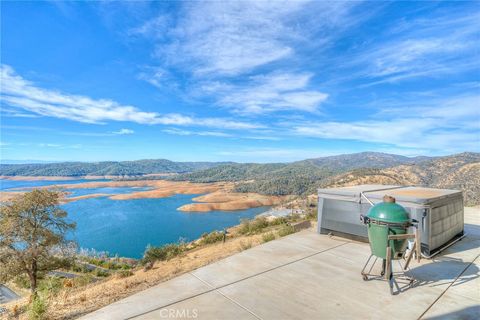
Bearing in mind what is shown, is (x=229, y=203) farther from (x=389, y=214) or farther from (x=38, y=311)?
(x=38, y=311)

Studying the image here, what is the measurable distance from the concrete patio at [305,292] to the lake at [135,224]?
124 ft

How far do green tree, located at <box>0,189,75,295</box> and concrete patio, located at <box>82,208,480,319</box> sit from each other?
883 cm

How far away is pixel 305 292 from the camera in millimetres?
A: 4984

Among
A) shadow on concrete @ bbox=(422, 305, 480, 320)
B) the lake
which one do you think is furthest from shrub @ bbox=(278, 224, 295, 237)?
the lake

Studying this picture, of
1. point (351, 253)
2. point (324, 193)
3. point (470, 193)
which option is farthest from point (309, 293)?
point (470, 193)

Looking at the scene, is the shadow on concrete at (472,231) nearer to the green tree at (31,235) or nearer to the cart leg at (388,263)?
the cart leg at (388,263)

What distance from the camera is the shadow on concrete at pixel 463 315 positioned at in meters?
4.14

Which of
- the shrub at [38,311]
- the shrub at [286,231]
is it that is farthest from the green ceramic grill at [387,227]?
the shrub at [38,311]

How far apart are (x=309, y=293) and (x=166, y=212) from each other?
7181 cm

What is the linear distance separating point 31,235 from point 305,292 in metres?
11.7

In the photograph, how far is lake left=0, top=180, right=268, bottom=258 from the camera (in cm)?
4559

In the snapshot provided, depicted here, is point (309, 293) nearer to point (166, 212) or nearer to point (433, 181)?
point (433, 181)

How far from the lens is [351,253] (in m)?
7.22

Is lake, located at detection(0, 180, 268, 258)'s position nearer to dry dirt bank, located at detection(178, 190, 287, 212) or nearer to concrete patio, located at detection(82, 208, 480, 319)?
dry dirt bank, located at detection(178, 190, 287, 212)
